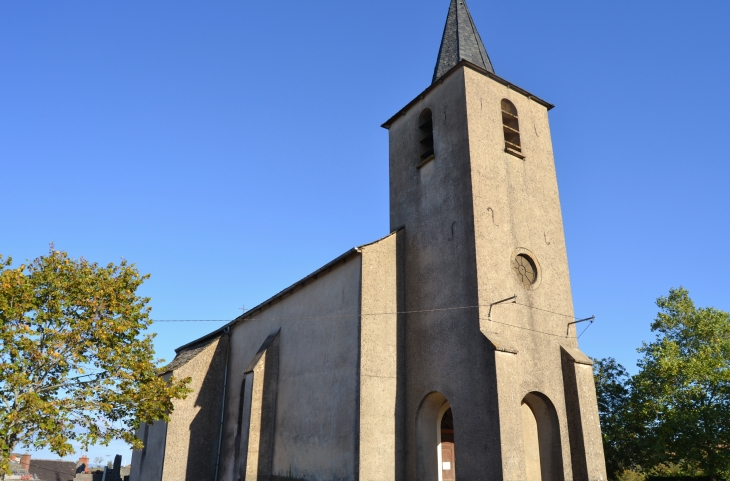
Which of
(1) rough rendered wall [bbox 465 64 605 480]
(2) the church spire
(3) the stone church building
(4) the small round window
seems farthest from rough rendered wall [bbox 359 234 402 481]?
(2) the church spire

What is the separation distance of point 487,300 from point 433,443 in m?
4.24

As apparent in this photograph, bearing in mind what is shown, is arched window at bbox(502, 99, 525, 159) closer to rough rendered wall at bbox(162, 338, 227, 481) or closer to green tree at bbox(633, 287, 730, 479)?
green tree at bbox(633, 287, 730, 479)

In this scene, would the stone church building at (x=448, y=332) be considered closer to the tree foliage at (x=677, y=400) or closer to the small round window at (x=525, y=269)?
the small round window at (x=525, y=269)

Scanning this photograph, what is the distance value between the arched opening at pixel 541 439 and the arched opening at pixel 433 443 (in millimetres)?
1982

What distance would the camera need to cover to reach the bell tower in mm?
12992

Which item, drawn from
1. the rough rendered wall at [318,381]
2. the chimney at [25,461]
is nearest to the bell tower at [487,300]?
the rough rendered wall at [318,381]

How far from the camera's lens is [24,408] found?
42.5 feet

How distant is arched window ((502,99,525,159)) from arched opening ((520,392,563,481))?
24.7 ft

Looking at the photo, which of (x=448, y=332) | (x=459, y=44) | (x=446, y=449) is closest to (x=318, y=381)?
(x=446, y=449)

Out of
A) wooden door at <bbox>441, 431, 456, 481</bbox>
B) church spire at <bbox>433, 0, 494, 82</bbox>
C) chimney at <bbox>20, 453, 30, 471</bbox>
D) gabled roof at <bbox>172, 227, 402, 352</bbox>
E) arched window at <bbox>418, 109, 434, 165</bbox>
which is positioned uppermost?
church spire at <bbox>433, 0, 494, 82</bbox>

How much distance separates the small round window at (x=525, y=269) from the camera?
15.1m

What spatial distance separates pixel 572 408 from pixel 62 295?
541 inches

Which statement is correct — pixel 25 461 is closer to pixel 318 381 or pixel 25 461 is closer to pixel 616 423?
pixel 318 381

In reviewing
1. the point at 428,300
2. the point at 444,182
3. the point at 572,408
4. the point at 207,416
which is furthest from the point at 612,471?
the point at 207,416
